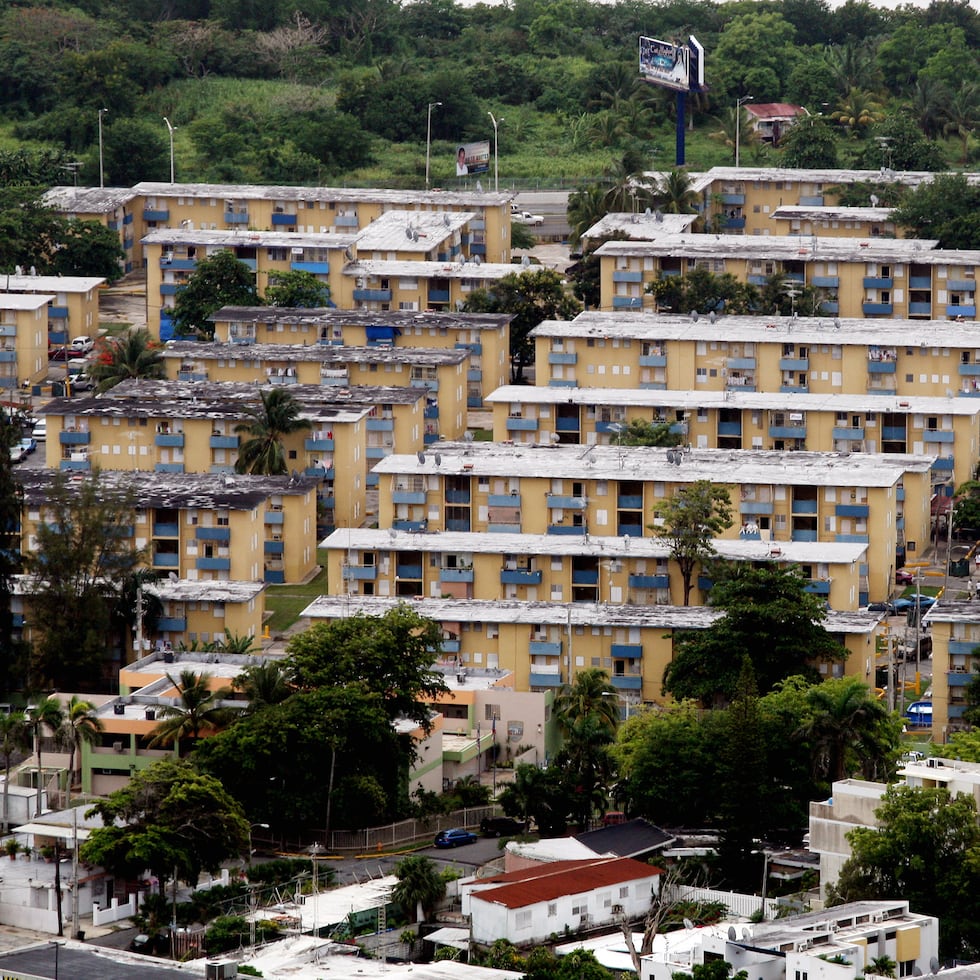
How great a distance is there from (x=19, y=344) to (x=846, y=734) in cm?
7112

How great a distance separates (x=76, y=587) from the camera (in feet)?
382

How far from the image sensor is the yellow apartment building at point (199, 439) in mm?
139875

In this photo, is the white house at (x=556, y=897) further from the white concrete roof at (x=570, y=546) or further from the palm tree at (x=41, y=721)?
the white concrete roof at (x=570, y=546)

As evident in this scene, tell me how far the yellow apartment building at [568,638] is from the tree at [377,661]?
7.94m

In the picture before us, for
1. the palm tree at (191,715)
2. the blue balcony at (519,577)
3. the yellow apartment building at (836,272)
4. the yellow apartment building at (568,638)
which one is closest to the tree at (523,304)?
the yellow apartment building at (836,272)

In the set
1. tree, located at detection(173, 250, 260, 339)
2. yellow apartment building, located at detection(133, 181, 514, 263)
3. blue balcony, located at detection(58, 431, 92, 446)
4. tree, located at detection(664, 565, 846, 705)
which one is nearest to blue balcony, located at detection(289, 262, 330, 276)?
tree, located at detection(173, 250, 260, 339)

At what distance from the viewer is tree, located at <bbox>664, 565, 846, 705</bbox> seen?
10994cm

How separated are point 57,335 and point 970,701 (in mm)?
69607

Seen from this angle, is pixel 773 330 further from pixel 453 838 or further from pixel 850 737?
pixel 453 838

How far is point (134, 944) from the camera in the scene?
305 ft

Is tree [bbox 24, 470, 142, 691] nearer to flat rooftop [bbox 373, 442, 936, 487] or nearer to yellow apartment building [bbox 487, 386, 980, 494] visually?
flat rooftop [bbox 373, 442, 936, 487]

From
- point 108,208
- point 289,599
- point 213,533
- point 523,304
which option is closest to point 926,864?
point 289,599

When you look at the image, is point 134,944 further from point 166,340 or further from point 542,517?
point 166,340

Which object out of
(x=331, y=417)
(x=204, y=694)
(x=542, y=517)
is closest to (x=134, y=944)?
(x=204, y=694)
